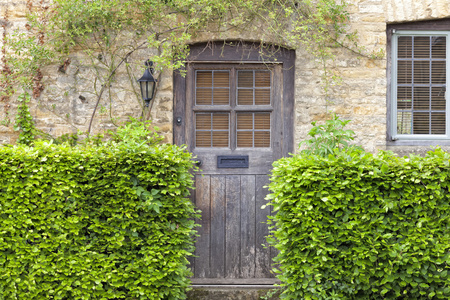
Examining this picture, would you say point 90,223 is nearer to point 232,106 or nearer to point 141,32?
point 232,106

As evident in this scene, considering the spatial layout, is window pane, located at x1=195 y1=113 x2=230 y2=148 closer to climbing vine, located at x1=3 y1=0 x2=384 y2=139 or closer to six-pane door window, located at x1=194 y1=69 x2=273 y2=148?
six-pane door window, located at x1=194 y1=69 x2=273 y2=148

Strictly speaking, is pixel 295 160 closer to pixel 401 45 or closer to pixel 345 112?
pixel 345 112

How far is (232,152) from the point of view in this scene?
16.9 feet

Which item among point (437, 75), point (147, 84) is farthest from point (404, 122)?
point (147, 84)

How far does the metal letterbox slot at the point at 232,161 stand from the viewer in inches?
201

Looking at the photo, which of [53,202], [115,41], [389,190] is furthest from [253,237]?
[115,41]

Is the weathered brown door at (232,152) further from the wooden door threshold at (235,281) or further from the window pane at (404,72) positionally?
the window pane at (404,72)

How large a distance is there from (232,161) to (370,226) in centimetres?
189

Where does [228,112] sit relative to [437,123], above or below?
above

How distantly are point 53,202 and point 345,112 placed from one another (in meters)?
3.17

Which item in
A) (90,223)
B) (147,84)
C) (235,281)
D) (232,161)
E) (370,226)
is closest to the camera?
(370,226)

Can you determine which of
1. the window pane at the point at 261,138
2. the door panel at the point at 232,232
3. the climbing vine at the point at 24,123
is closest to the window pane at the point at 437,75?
the window pane at the point at 261,138

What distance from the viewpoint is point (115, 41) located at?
5.02m

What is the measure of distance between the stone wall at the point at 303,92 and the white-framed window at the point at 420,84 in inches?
10.0
